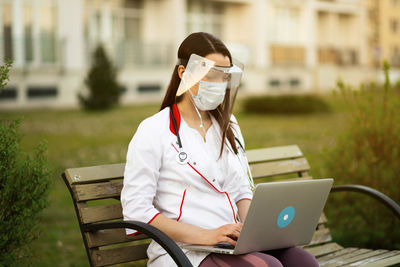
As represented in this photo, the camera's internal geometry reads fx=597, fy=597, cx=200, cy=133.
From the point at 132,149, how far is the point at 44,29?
21.1 metres

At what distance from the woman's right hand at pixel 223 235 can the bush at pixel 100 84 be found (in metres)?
17.2

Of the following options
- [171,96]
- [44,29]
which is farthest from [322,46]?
[171,96]

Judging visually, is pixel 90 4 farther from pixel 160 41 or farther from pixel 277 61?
pixel 277 61

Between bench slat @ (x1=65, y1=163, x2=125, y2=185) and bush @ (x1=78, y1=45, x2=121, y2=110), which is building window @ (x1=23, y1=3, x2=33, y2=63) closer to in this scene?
bush @ (x1=78, y1=45, x2=121, y2=110)

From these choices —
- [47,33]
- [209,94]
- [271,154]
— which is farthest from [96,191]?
[47,33]

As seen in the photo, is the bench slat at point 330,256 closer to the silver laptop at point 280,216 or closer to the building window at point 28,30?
the silver laptop at point 280,216

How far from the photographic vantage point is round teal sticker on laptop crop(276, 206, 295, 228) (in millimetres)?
2779

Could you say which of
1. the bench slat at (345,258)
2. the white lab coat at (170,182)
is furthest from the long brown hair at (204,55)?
the bench slat at (345,258)

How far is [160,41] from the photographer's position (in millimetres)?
26422

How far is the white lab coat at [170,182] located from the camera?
288cm

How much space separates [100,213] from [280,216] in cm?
105

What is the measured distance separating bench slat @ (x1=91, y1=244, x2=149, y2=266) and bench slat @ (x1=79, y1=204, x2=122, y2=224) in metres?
0.17

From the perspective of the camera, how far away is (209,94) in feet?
10.0

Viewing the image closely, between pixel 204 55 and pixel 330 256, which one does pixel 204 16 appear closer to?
pixel 330 256
